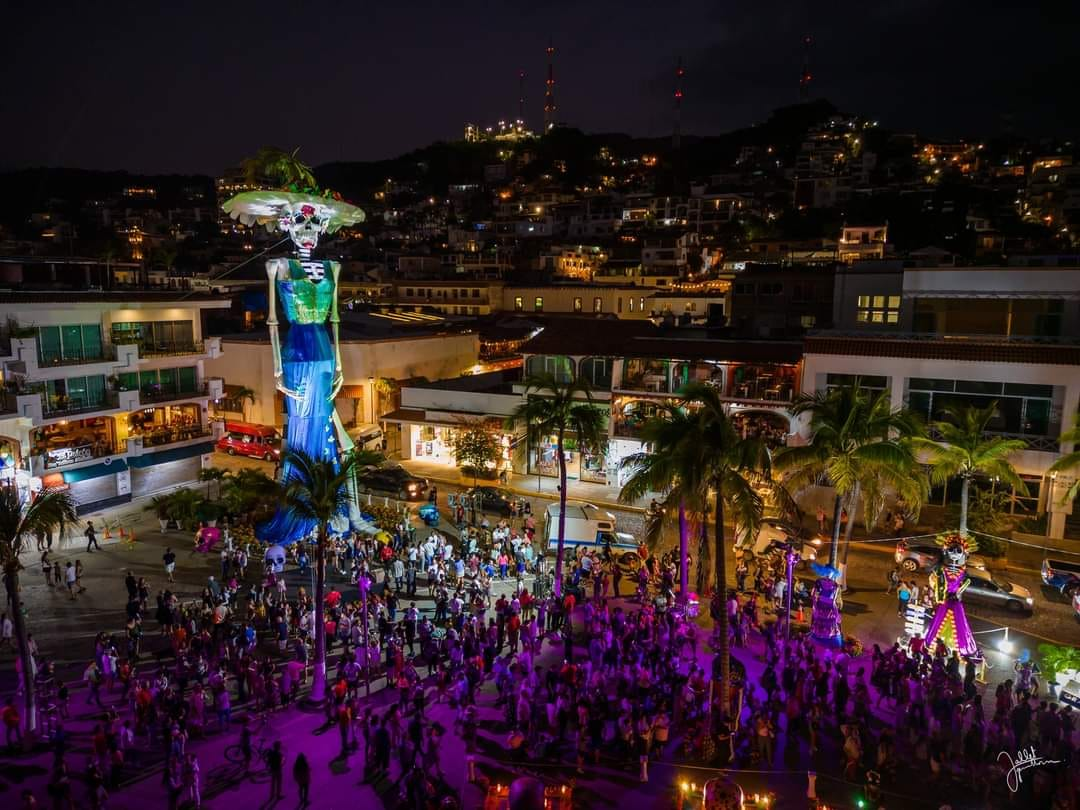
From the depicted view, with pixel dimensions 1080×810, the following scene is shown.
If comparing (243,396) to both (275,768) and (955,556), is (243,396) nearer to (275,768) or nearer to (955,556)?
(275,768)

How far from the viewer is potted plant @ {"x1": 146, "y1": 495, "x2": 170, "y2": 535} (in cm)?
3033

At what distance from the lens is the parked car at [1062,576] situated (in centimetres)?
2341

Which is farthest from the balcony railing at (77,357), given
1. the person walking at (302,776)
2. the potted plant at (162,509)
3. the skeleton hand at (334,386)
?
the person walking at (302,776)

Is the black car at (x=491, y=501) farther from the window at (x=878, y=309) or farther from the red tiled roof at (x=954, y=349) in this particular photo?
the window at (x=878, y=309)

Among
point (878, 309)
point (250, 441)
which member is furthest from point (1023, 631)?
point (250, 441)

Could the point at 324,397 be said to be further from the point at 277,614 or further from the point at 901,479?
the point at 901,479

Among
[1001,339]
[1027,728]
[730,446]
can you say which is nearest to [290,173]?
[730,446]

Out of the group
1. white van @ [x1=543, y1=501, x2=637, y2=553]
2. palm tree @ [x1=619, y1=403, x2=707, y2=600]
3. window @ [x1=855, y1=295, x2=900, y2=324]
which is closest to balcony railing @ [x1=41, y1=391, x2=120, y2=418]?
white van @ [x1=543, y1=501, x2=637, y2=553]

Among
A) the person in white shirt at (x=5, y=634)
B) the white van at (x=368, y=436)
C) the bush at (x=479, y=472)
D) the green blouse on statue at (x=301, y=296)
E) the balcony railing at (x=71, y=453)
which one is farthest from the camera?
the white van at (x=368, y=436)

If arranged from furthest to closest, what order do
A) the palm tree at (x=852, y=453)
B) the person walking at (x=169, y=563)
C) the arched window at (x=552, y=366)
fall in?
1. the arched window at (x=552, y=366)
2. the person walking at (x=169, y=563)
3. the palm tree at (x=852, y=453)

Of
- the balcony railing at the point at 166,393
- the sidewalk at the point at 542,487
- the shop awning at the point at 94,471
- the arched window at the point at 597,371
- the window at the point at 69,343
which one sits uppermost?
the window at the point at 69,343

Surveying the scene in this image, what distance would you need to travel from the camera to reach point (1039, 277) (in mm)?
30766

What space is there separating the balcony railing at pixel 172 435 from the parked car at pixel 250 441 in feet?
15.7

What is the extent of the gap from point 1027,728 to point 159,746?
59.5 ft
